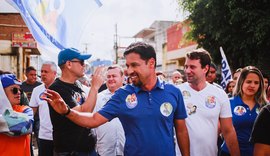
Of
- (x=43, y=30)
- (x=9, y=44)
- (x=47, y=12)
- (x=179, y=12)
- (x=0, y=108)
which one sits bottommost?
(x=0, y=108)

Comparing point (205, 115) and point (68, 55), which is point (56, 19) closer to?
point (68, 55)

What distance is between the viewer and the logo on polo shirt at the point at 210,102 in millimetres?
3955

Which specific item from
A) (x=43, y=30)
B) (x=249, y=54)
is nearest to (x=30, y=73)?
(x=43, y=30)

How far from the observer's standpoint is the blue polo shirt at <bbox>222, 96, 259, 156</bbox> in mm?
4258

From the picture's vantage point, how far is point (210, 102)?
398 centimetres

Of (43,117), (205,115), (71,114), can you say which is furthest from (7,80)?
(205,115)

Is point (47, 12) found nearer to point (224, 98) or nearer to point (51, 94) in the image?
point (51, 94)

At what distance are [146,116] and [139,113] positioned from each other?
0.22 ft

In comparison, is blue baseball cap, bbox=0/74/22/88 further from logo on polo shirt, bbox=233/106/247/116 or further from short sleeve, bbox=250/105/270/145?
logo on polo shirt, bbox=233/106/247/116

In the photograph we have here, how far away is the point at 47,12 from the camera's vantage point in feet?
12.9

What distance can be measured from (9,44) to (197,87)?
55.1 ft

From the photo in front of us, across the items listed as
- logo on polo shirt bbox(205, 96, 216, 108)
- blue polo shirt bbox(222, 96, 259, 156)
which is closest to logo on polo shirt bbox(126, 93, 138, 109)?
logo on polo shirt bbox(205, 96, 216, 108)

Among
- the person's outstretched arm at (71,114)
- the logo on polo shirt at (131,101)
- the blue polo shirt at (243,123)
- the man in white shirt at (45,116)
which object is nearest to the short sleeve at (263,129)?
the logo on polo shirt at (131,101)

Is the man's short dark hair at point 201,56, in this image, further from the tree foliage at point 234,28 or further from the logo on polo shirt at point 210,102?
the tree foliage at point 234,28
